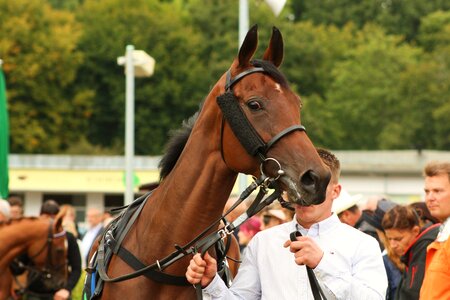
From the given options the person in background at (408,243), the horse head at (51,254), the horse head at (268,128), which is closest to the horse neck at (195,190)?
the horse head at (268,128)

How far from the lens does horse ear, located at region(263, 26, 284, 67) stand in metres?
4.88

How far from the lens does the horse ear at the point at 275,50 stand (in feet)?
16.0

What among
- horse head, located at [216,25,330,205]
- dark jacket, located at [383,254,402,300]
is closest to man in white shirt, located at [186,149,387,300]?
horse head, located at [216,25,330,205]

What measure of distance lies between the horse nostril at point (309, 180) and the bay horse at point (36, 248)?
650cm

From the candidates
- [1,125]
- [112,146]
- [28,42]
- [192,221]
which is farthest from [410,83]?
[192,221]

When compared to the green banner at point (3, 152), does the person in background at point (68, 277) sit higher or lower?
lower

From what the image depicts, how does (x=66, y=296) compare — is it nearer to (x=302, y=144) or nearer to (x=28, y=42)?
(x=302, y=144)

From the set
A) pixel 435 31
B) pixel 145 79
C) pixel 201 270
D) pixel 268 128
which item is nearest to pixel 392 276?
pixel 201 270

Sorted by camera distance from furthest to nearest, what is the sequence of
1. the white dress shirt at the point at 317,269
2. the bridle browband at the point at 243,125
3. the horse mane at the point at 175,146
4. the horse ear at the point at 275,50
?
the horse mane at the point at 175,146
the horse ear at the point at 275,50
the bridle browband at the point at 243,125
the white dress shirt at the point at 317,269

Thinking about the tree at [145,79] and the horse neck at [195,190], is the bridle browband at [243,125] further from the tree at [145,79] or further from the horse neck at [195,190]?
the tree at [145,79]

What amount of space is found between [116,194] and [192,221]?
34568mm

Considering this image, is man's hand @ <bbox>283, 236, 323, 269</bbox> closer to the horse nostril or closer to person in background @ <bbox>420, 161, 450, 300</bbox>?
the horse nostril

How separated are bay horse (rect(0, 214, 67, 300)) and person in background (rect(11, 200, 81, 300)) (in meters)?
0.11

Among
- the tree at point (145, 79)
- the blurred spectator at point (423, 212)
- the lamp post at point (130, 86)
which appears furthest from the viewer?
the tree at point (145, 79)
